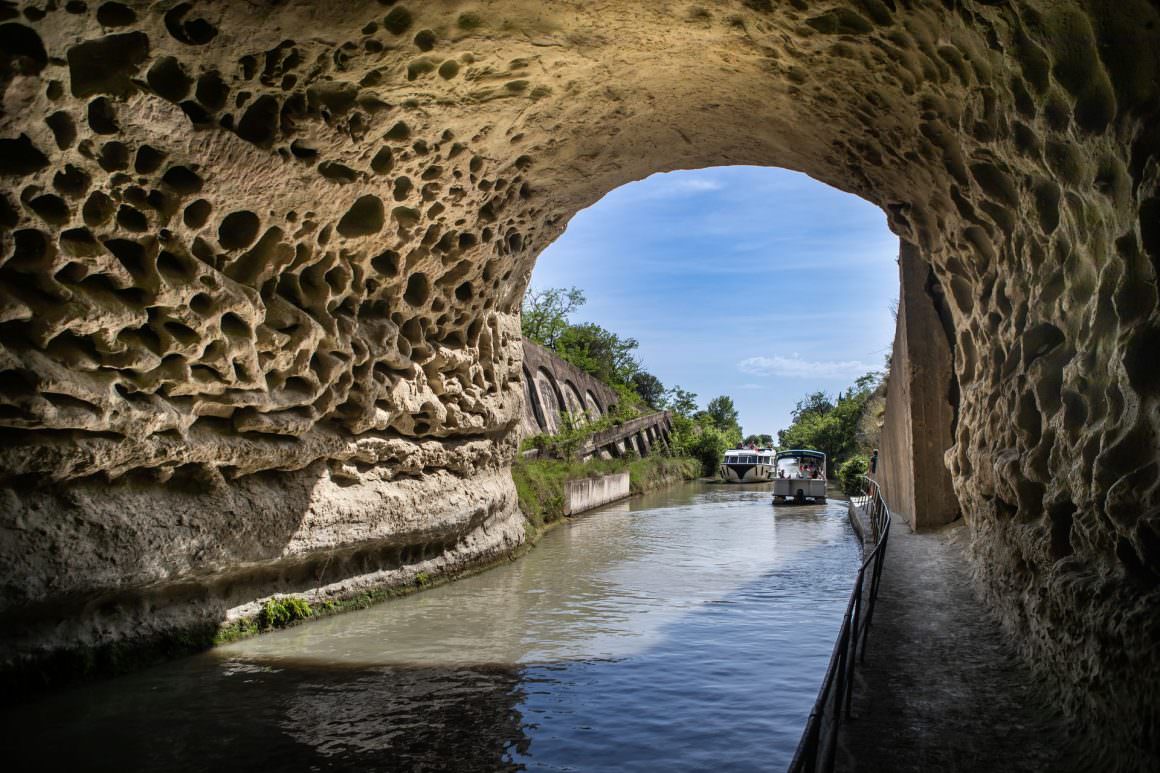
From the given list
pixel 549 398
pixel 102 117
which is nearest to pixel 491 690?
pixel 102 117

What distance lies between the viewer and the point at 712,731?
601cm

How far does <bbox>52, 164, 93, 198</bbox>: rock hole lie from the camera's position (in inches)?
238

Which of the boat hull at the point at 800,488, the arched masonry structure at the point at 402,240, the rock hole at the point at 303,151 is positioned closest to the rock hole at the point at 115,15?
the arched masonry structure at the point at 402,240

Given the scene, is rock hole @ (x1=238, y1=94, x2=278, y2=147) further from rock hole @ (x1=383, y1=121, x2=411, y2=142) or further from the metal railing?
the metal railing

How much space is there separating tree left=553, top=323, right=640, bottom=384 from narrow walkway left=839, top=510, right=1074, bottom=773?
31327 millimetres

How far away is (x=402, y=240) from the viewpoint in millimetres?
9492

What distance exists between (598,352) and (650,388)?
357 inches

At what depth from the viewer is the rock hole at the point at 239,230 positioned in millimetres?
7703

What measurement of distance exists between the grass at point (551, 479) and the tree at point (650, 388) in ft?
68.4

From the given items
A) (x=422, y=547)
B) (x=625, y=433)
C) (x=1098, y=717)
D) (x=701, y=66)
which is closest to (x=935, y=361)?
(x=701, y=66)

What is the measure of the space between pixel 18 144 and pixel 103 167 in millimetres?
512

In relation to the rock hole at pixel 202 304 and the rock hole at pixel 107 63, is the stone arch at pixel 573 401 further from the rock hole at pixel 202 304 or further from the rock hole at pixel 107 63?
the rock hole at pixel 107 63

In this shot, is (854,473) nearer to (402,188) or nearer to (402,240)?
(402,240)

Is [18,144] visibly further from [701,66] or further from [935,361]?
[935,361]
